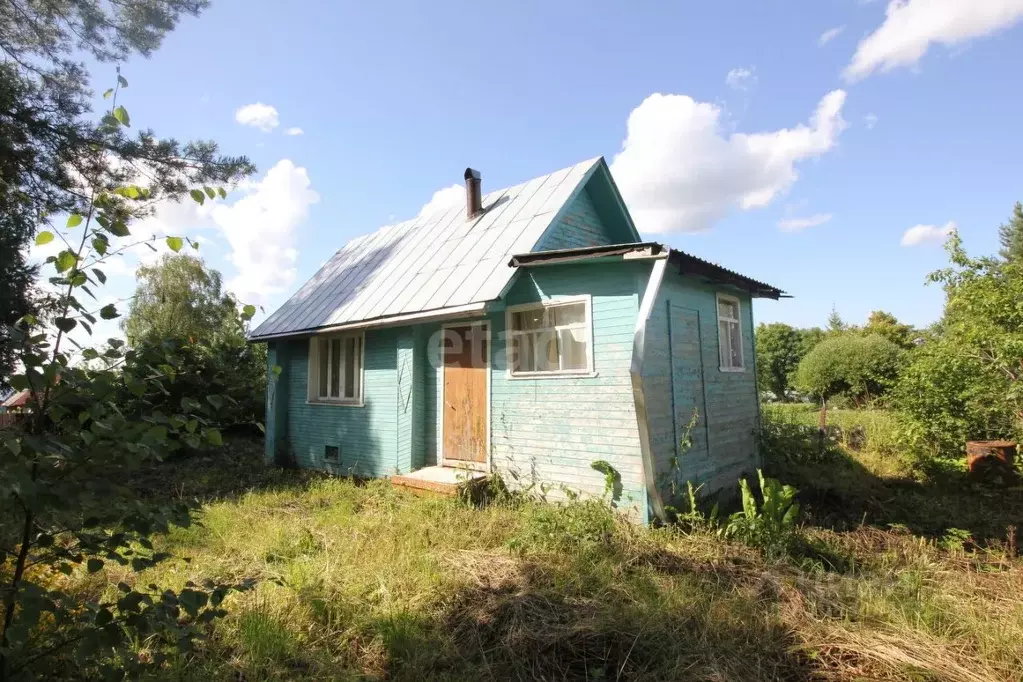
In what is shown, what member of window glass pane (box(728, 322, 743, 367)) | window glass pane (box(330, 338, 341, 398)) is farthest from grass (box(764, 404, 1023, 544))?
window glass pane (box(330, 338, 341, 398))

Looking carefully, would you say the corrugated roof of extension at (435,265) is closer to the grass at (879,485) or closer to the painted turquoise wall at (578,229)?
the painted turquoise wall at (578,229)

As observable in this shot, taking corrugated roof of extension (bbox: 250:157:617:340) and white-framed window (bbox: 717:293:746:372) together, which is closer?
corrugated roof of extension (bbox: 250:157:617:340)

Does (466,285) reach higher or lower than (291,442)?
higher

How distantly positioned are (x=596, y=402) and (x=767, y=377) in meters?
21.6

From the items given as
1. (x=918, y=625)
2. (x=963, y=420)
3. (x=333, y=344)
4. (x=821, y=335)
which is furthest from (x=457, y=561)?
(x=821, y=335)

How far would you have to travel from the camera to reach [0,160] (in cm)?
482

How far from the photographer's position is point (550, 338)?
7828mm

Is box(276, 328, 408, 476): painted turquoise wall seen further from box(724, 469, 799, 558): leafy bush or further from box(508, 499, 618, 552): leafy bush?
box(724, 469, 799, 558): leafy bush

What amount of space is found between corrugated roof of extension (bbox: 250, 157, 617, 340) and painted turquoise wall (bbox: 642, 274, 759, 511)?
2.32 m

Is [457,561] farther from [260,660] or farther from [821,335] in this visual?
[821,335]

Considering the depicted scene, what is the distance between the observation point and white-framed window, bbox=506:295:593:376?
7.46m

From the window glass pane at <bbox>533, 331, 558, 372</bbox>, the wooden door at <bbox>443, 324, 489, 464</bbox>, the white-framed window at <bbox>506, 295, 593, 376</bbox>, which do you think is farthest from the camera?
the wooden door at <bbox>443, 324, 489, 464</bbox>

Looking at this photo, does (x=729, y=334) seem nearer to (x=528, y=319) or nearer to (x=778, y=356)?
(x=528, y=319)

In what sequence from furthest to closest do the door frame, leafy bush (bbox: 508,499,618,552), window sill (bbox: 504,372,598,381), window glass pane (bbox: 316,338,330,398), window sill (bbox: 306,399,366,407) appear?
window glass pane (bbox: 316,338,330,398) → window sill (bbox: 306,399,366,407) → the door frame → window sill (bbox: 504,372,598,381) → leafy bush (bbox: 508,499,618,552)
